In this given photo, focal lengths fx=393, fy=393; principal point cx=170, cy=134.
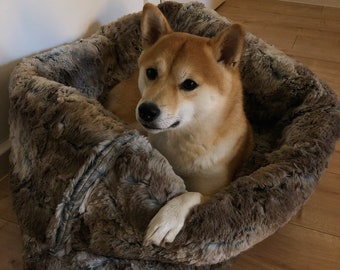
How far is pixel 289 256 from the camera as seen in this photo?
4.08 feet

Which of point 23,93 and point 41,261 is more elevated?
point 23,93

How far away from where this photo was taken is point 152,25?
1.24 metres

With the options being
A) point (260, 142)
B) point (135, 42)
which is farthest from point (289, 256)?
point (135, 42)

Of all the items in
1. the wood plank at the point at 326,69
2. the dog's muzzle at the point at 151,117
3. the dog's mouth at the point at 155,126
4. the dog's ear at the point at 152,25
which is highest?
the dog's ear at the point at 152,25

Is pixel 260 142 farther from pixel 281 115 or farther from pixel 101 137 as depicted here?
pixel 101 137

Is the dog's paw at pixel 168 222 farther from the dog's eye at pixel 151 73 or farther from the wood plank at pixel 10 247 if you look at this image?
the wood plank at pixel 10 247

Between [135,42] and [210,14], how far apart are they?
1.17 feet

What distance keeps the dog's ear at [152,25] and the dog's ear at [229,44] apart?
182 mm

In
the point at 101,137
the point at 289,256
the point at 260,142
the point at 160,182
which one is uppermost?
the point at 101,137

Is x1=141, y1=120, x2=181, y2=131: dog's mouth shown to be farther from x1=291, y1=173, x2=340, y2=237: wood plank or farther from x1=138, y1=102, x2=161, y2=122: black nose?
x1=291, y1=173, x2=340, y2=237: wood plank

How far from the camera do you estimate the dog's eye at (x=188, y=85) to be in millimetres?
1087

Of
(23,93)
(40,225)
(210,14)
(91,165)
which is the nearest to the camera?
(91,165)

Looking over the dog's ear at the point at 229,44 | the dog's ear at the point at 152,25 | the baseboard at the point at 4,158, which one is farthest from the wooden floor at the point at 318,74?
the baseboard at the point at 4,158

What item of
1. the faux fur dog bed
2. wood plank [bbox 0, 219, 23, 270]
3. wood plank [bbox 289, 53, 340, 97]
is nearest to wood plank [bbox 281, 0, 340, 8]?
wood plank [bbox 289, 53, 340, 97]
